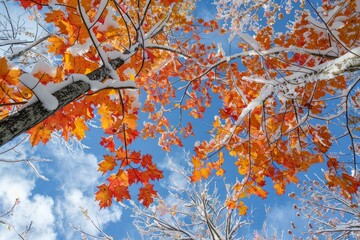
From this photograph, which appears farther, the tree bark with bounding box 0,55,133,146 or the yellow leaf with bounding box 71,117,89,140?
the yellow leaf with bounding box 71,117,89,140

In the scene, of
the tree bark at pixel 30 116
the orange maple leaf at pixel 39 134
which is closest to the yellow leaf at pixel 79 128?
the orange maple leaf at pixel 39 134

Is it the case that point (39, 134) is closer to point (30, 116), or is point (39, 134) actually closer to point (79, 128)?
point (79, 128)

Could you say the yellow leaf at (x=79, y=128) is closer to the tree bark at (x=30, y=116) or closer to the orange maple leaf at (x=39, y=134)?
the orange maple leaf at (x=39, y=134)

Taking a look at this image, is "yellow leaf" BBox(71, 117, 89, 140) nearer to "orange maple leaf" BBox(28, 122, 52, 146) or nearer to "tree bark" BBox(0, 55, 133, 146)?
"orange maple leaf" BBox(28, 122, 52, 146)

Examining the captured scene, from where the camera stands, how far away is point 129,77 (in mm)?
2783

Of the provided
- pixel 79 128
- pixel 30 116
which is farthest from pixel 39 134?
pixel 30 116

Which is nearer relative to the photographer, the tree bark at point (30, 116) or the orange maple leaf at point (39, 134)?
the tree bark at point (30, 116)

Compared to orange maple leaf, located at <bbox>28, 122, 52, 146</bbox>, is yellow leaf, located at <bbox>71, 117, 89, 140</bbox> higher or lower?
higher

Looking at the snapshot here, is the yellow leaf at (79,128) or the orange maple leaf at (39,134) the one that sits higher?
the yellow leaf at (79,128)

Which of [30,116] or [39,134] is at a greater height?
[39,134]

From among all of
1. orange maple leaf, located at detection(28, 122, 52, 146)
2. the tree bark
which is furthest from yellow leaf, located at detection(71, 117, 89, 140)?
the tree bark

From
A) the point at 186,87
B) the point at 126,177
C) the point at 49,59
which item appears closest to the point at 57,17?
the point at 126,177

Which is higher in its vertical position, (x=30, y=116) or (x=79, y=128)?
(x=79, y=128)

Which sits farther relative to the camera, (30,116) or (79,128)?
(79,128)
